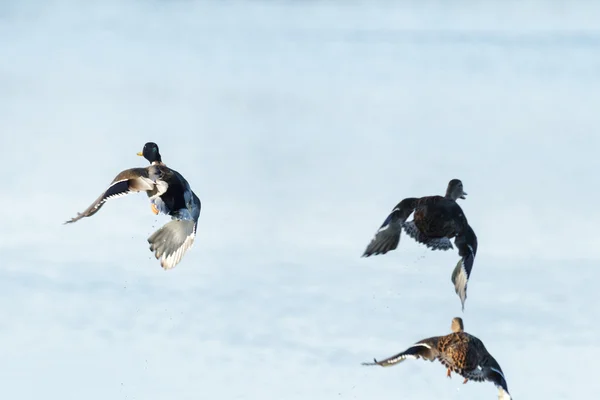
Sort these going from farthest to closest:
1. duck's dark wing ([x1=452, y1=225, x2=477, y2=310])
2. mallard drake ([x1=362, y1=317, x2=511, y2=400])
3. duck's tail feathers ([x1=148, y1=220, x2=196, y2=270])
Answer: duck's dark wing ([x1=452, y1=225, x2=477, y2=310])
duck's tail feathers ([x1=148, y1=220, x2=196, y2=270])
mallard drake ([x1=362, y1=317, x2=511, y2=400])

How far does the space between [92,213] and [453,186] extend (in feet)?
58.7

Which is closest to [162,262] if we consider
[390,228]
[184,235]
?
[184,235]

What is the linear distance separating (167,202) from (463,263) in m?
13.5

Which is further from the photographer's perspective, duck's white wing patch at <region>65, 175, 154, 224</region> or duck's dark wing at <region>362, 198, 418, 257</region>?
duck's dark wing at <region>362, 198, 418, 257</region>

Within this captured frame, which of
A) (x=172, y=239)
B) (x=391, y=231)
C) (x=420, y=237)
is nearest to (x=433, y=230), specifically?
(x=420, y=237)

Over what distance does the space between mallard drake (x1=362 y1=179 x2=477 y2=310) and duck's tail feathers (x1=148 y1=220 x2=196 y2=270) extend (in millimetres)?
7978

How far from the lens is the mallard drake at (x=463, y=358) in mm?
87938

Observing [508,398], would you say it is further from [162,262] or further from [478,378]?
[162,262]

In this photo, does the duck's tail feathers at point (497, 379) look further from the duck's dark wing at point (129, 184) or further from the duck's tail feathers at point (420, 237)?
the duck's dark wing at point (129, 184)

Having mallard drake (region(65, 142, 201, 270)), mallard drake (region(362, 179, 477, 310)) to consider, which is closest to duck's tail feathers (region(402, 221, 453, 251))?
mallard drake (region(362, 179, 477, 310))

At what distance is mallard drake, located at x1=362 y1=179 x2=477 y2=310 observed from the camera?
93.2 meters

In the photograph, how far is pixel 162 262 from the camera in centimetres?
9381

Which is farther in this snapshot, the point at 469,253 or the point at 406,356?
the point at 469,253

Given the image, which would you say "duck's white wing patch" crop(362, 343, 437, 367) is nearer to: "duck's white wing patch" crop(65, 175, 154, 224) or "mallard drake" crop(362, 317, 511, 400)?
"mallard drake" crop(362, 317, 511, 400)
